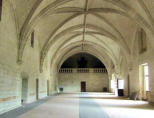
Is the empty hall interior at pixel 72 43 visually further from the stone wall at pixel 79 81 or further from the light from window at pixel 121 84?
the stone wall at pixel 79 81

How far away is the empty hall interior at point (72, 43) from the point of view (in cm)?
1024

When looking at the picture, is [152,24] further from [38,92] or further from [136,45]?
[38,92]

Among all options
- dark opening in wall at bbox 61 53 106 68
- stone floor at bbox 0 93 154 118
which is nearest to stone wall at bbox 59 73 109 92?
dark opening in wall at bbox 61 53 106 68

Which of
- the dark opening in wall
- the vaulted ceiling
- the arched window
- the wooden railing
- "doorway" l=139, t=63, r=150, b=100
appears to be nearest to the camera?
the vaulted ceiling

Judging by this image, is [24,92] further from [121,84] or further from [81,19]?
[121,84]

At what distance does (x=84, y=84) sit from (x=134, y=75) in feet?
58.1

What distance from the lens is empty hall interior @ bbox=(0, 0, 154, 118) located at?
403 inches

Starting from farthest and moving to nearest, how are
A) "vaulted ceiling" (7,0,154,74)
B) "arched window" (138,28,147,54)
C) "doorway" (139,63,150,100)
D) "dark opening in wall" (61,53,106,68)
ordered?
1. "dark opening in wall" (61,53,106,68)
2. "doorway" (139,63,150,100)
3. "arched window" (138,28,147,54)
4. "vaulted ceiling" (7,0,154,74)

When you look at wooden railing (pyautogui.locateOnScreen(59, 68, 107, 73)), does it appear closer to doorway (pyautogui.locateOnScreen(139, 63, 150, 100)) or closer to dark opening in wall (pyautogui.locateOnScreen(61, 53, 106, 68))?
dark opening in wall (pyautogui.locateOnScreen(61, 53, 106, 68))

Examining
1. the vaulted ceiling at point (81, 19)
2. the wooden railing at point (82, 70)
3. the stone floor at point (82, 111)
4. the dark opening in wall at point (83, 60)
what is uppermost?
the vaulted ceiling at point (81, 19)

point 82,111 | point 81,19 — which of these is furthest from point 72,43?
point 82,111

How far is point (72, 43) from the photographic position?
25.8 metres

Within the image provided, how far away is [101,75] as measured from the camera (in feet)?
114

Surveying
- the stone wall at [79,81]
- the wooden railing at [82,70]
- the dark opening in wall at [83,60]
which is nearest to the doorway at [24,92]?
the stone wall at [79,81]
